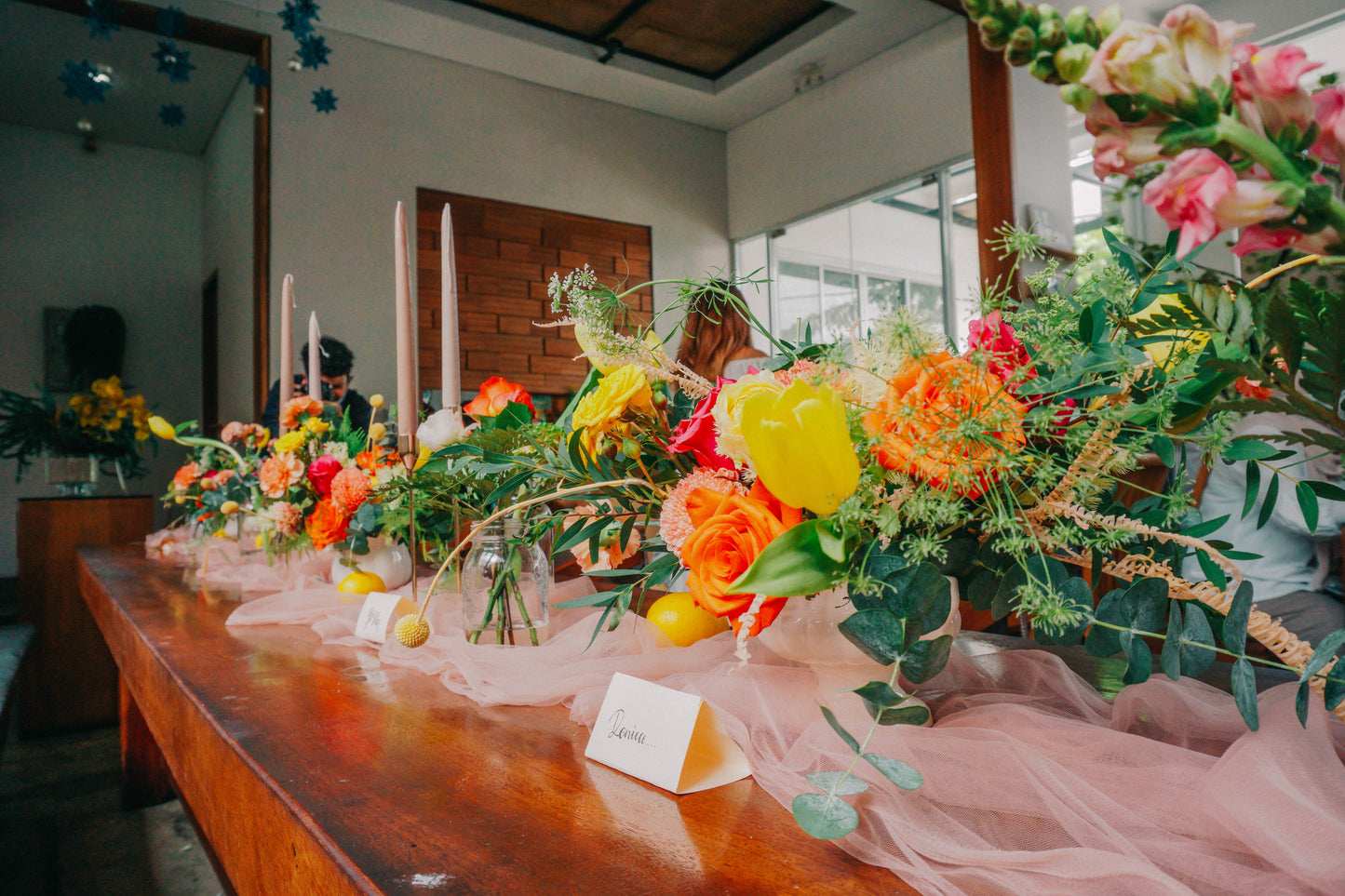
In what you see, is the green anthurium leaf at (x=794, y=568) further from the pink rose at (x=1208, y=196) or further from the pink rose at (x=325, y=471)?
the pink rose at (x=325, y=471)

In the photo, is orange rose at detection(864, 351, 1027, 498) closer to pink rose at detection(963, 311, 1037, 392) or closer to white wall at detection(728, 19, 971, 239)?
pink rose at detection(963, 311, 1037, 392)

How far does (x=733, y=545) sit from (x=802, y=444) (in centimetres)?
9

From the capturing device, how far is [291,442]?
3.98 ft

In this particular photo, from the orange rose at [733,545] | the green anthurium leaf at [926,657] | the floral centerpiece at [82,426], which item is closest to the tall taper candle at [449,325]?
the orange rose at [733,545]

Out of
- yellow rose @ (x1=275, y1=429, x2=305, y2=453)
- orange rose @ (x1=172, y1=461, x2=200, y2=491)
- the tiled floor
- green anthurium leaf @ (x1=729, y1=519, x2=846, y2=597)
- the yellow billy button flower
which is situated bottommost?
the tiled floor

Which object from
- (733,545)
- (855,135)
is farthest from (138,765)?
(855,135)

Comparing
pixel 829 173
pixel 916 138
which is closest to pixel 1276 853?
pixel 916 138

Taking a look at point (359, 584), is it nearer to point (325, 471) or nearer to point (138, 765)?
point (325, 471)

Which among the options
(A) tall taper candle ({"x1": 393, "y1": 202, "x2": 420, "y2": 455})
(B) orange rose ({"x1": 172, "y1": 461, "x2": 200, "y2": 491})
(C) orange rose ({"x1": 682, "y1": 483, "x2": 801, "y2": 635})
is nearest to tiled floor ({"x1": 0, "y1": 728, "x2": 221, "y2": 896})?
(B) orange rose ({"x1": 172, "y1": 461, "x2": 200, "y2": 491})

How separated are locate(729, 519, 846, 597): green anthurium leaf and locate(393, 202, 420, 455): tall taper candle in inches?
25.6

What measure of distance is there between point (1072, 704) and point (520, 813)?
37cm

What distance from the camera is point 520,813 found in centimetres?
42

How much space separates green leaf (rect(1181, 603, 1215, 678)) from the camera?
1.35 feet

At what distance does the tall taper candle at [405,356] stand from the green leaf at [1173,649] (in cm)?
78
